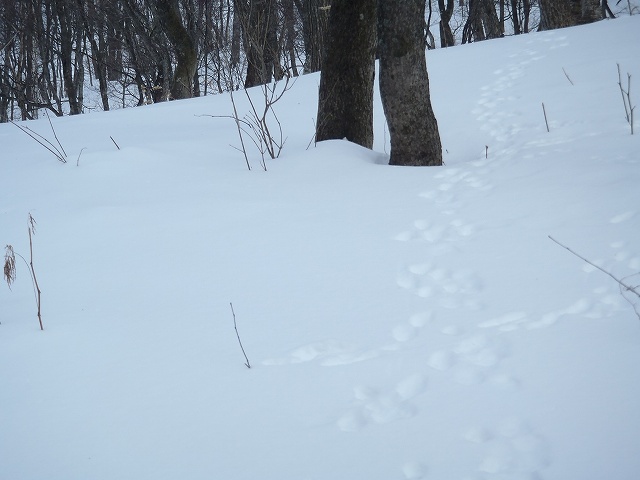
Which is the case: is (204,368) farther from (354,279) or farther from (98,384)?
(354,279)

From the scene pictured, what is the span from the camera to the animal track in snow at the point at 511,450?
5.15ft

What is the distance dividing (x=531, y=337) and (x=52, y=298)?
6.76ft

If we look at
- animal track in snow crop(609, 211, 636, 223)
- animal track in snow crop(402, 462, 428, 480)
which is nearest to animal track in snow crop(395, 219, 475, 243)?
animal track in snow crop(609, 211, 636, 223)

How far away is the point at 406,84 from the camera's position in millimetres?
4324

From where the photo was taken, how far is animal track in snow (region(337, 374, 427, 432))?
72.6 inches

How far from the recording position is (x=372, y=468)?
1658mm

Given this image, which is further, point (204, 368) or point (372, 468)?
point (204, 368)

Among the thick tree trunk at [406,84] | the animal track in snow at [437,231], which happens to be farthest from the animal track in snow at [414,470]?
the thick tree trunk at [406,84]

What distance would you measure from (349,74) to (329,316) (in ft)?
9.89

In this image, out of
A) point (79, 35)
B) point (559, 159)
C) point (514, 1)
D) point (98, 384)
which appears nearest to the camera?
point (98, 384)

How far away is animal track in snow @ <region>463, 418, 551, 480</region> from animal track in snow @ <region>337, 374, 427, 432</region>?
23cm

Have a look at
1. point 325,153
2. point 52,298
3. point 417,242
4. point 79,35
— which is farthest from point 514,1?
point 52,298

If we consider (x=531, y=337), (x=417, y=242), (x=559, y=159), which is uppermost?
(x=559, y=159)

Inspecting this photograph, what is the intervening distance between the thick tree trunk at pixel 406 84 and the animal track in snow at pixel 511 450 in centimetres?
296
